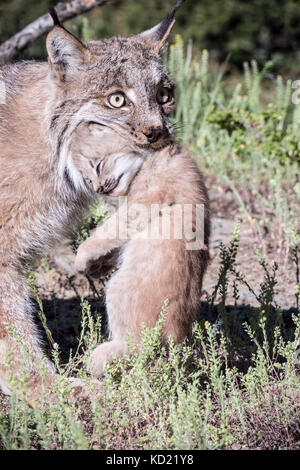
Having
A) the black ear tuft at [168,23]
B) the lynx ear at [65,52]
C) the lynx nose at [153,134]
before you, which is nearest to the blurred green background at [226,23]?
the black ear tuft at [168,23]

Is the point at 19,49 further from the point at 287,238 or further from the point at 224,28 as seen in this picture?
the point at 224,28

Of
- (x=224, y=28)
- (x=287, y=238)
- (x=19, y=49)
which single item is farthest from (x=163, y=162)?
(x=224, y=28)

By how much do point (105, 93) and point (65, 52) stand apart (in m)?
0.30

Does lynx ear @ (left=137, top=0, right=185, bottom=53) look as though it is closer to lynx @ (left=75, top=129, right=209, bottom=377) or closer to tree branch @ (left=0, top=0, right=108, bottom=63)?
lynx @ (left=75, top=129, right=209, bottom=377)

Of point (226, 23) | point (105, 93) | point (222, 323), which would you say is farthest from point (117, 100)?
point (226, 23)

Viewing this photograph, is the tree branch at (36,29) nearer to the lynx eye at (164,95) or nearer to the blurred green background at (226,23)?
the lynx eye at (164,95)

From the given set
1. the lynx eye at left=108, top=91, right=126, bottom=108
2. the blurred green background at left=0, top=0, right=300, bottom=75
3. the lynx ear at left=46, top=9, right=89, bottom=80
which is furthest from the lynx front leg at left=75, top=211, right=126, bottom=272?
the blurred green background at left=0, top=0, right=300, bottom=75

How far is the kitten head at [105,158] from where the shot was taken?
3.70 m

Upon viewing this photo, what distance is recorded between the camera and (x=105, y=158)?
12.4 ft

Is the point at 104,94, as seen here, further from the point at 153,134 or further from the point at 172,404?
the point at 172,404

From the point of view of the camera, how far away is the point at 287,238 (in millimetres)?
5582

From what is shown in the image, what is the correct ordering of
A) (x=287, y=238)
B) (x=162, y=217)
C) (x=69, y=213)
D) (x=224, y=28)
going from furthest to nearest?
1. (x=224, y=28)
2. (x=287, y=238)
3. (x=69, y=213)
4. (x=162, y=217)

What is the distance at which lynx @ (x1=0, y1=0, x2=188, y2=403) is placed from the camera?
3.76m
